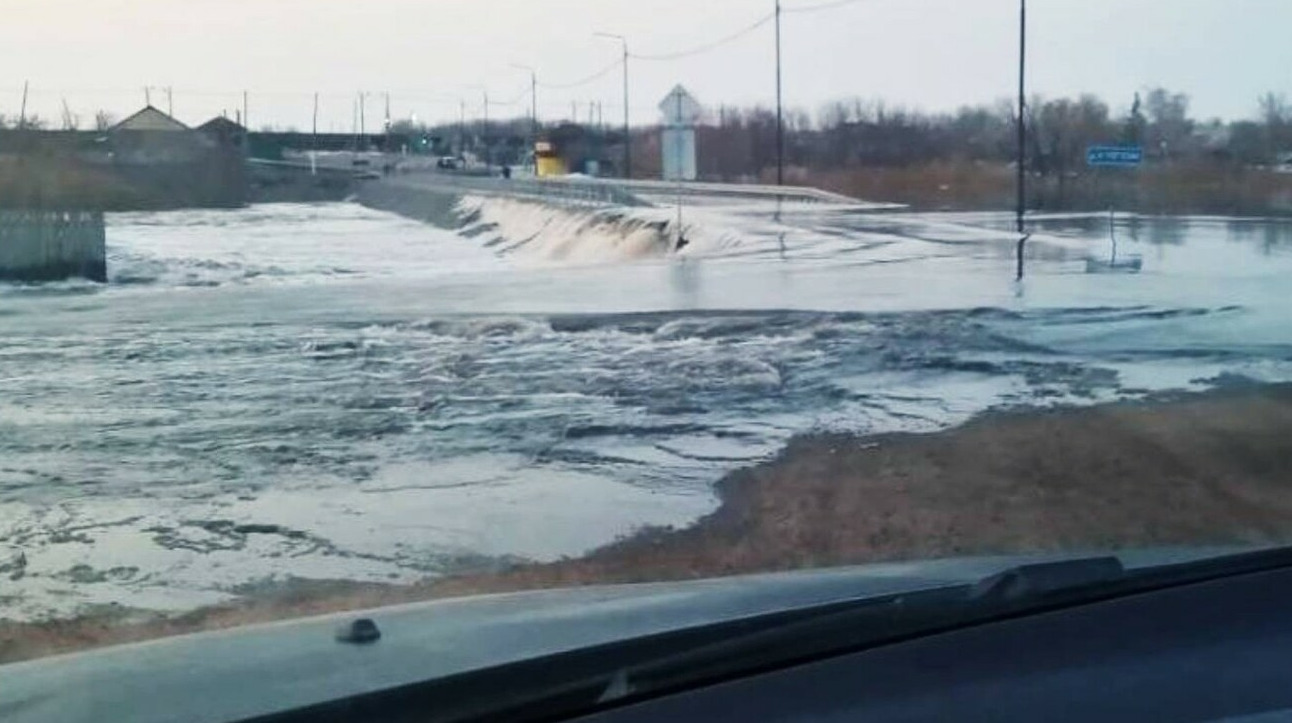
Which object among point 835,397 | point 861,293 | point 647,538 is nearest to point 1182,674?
point 647,538

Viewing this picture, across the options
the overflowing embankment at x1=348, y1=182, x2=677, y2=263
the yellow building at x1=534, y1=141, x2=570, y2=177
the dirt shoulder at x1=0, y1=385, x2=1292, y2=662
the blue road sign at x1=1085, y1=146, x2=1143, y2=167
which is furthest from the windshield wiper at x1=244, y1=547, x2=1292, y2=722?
the yellow building at x1=534, y1=141, x2=570, y2=177

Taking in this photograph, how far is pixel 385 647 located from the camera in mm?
3990

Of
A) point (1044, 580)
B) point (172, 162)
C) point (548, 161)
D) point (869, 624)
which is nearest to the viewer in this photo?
point (869, 624)

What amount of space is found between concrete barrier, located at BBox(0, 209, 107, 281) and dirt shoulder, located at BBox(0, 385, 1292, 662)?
968 inches

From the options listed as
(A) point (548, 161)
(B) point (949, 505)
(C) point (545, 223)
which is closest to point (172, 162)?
(C) point (545, 223)

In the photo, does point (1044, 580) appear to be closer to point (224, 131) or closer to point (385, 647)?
point (385, 647)

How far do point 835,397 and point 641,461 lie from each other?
3564mm

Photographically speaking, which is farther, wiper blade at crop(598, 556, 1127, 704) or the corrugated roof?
the corrugated roof

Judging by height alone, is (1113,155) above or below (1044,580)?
above

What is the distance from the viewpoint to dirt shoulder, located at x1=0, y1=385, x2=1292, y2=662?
9.04 m

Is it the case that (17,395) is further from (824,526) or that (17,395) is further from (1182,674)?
(1182,674)

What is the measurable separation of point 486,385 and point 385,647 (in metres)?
13.3

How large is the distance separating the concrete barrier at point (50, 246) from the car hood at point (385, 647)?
3193cm

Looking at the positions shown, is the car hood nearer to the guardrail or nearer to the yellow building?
the guardrail
